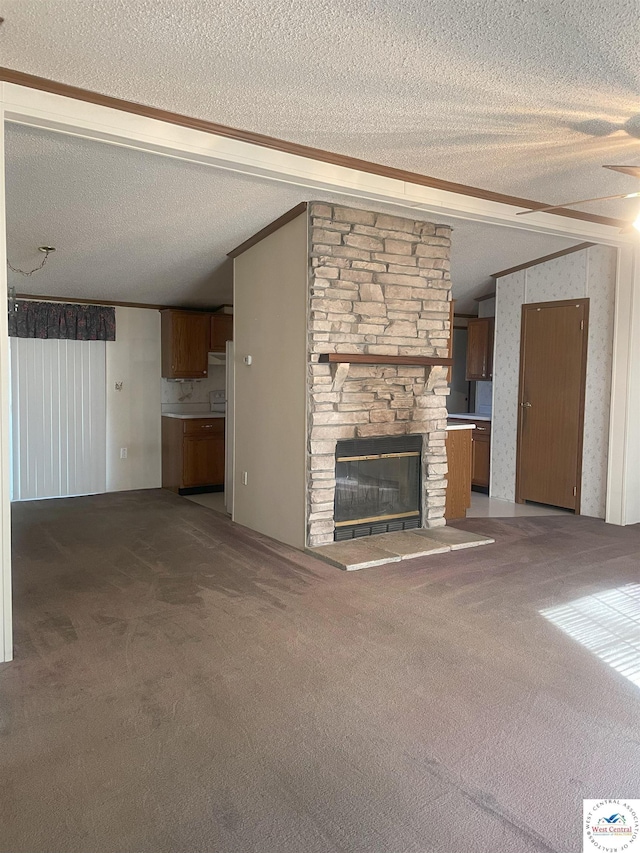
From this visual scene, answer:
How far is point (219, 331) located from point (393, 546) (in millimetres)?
3767

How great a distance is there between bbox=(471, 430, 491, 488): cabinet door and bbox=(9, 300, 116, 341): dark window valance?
4.08m

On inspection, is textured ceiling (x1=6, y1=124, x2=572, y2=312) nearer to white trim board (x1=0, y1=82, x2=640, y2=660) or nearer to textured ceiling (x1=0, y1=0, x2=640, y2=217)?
white trim board (x1=0, y1=82, x2=640, y2=660)

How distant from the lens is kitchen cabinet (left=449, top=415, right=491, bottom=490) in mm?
6750

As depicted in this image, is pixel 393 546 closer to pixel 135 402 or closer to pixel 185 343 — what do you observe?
pixel 185 343

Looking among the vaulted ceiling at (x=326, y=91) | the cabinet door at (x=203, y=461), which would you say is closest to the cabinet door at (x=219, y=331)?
the cabinet door at (x=203, y=461)

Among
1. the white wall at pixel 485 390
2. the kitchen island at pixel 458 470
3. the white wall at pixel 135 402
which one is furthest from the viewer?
the white wall at pixel 485 390

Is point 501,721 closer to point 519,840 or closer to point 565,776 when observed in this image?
point 565,776

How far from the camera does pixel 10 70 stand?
106 inches

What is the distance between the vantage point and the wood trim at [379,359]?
14.2ft

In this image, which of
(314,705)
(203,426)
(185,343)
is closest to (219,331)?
(185,343)

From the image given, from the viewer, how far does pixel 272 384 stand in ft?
16.0

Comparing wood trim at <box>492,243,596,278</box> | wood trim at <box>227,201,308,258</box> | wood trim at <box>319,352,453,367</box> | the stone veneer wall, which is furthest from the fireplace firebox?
wood trim at <box>492,243,596,278</box>

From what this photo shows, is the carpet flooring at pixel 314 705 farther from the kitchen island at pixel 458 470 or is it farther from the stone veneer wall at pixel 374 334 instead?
the kitchen island at pixel 458 470

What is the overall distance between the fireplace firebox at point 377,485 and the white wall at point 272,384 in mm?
340
